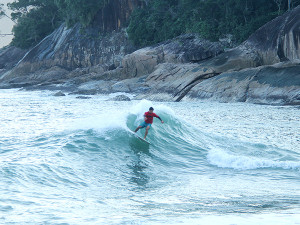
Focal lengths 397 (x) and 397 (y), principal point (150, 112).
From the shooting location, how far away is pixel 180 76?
27.2 meters

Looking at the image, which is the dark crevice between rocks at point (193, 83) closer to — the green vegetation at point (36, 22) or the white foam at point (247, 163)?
the white foam at point (247, 163)

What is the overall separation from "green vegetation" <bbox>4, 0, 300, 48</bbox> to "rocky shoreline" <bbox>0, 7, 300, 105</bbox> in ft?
6.55

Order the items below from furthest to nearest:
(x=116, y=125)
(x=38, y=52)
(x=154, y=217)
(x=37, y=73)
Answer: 1. (x=38, y=52)
2. (x=37, y=73)
3. (x=116, y=125)
4. (x=154, y=217)

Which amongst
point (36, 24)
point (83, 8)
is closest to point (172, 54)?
point (83, 8)

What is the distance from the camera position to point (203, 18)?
37.1 m

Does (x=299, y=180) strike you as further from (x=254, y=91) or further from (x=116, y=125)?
(x=254, y=91)

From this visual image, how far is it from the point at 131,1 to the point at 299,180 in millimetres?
43376

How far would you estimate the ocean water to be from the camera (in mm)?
5355

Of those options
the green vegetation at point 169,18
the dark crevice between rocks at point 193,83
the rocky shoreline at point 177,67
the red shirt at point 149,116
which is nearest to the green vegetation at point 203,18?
the green vegetation at point 169,18

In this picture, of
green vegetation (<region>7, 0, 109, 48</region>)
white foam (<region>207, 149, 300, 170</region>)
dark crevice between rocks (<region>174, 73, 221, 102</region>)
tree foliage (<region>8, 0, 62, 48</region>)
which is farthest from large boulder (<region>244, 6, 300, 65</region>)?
tree foliage (<region>8, 0, 62, 48</region>)

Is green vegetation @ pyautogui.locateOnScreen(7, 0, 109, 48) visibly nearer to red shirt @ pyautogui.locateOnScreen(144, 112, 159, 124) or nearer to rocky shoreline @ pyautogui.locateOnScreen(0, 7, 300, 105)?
rocky shoreline @ pyautogui.locateOnScreen(0, 7, 300, 105)

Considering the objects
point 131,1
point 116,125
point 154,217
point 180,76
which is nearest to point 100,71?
point 131,1

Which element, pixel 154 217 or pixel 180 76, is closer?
pixel 154 217

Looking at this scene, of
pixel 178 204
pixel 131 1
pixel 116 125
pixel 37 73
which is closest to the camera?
pixel 178 204
